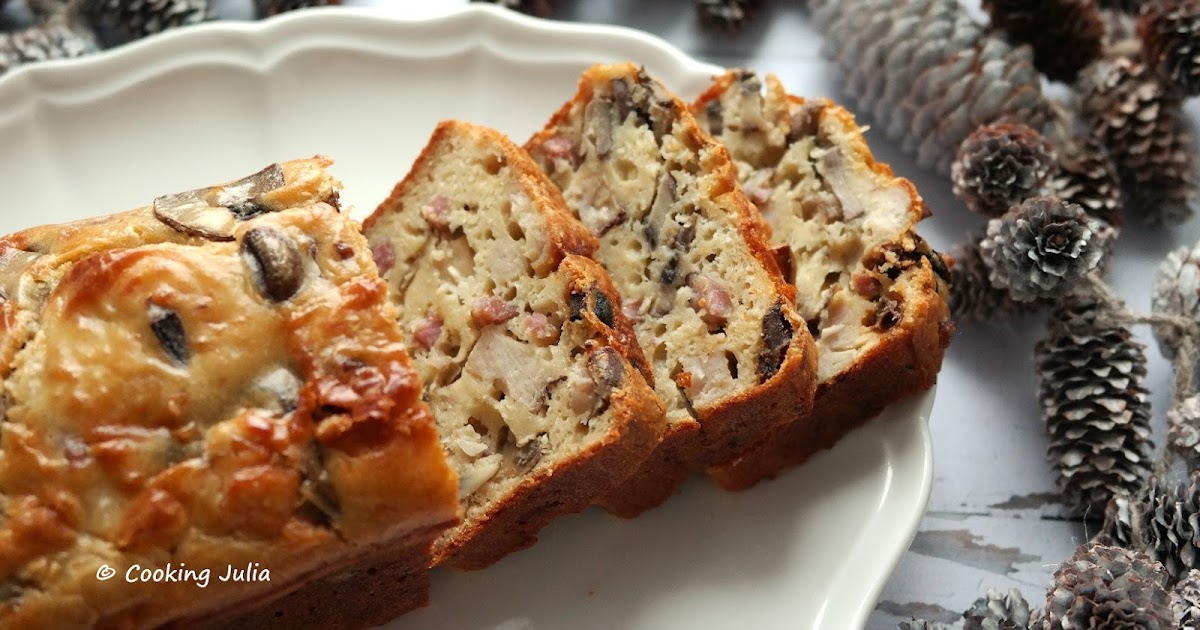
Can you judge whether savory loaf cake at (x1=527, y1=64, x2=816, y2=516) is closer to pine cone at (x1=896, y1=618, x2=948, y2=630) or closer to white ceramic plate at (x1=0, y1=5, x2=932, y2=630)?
white ceramic plate at (x1=0, y1=5, x2=932, y2=630)

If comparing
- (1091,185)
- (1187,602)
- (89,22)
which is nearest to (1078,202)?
(1091,185)

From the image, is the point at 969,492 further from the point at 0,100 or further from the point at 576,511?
the point at 0,100

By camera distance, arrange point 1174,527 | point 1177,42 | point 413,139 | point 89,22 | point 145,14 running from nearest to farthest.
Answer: point 1174,527 → point 1177,42 → point 413,139 → point 145,14 → point 89,22

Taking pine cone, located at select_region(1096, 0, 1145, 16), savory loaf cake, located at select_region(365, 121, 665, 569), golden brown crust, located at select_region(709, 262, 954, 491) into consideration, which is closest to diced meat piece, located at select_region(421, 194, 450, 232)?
savory loaf cake, located at select_region(365, 121, 665, 569)

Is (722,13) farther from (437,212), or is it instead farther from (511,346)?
(511,346)

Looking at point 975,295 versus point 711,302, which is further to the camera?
point 975,295

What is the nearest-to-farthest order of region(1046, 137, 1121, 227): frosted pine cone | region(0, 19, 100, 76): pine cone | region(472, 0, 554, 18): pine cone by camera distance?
1. region(1046, 137, 1121, 227): frosted pine cone
2. region(0, 19, 100, 76): pine cone
3. region(472, 0, 554, 18): pine cone

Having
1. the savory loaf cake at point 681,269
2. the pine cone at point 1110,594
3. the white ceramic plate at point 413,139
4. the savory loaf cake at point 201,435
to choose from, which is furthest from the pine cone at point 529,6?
the pine cone at point 1110,594
